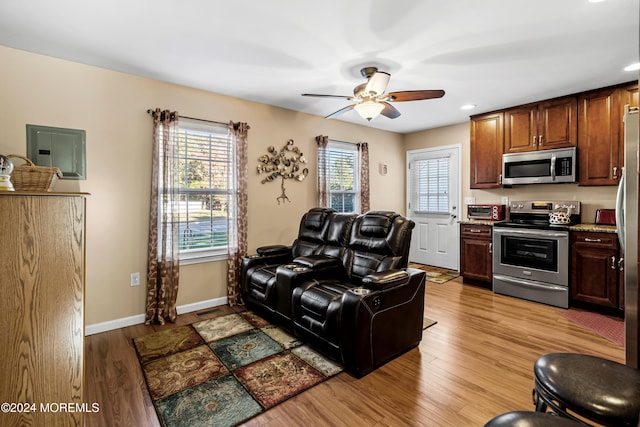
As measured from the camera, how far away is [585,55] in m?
2.80

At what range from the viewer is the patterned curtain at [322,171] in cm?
470

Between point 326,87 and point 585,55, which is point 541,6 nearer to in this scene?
point 585,55

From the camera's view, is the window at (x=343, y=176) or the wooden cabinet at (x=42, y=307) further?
the window at (x=343, y=176)

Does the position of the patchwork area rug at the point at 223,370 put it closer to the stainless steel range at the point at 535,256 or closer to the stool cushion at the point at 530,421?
the stool cushion at the point at 530,421

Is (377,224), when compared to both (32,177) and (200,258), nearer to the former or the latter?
(200,258)

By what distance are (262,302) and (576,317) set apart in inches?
134

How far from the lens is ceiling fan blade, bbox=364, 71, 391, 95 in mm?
2680

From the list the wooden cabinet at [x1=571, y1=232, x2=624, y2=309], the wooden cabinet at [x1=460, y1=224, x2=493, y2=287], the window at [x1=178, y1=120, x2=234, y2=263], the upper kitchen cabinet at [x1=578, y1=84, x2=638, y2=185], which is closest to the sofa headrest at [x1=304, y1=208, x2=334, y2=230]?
the window at [x1=178, y1=120, x2=234, y2=263]

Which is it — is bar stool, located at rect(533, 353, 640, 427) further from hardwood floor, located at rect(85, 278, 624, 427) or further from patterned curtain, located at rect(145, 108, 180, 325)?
patterned curtain, located at rect(145, 108, 180, 325)

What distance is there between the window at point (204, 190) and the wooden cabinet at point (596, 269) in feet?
13.6

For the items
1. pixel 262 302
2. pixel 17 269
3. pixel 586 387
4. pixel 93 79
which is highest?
pixel 93 79

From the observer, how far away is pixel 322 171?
472 cm

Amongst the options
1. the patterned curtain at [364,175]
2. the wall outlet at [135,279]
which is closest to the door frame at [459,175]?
the patterned curtain at [364,175]

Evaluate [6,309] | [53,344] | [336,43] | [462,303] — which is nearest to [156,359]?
[53,344]
